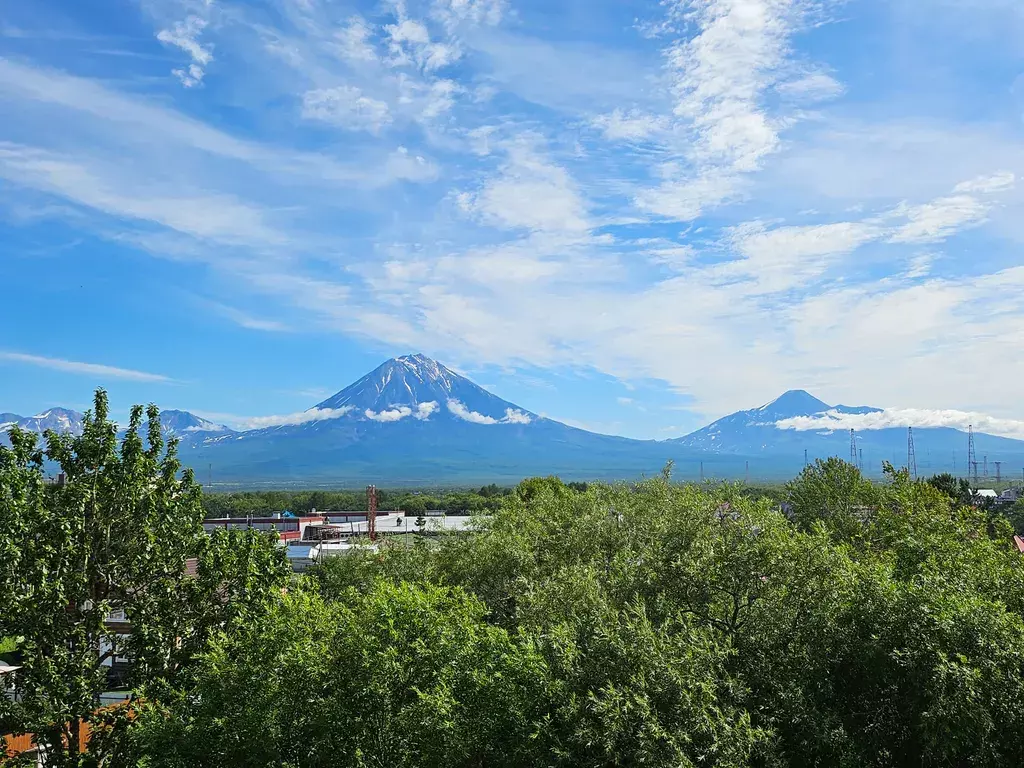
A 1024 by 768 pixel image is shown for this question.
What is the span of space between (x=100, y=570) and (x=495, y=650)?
8575mm

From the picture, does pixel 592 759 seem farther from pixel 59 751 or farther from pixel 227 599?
pixel 59 751

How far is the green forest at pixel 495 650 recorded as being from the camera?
12359 mm

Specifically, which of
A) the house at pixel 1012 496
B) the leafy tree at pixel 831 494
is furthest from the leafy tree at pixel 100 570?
the house at pixel 1012 496

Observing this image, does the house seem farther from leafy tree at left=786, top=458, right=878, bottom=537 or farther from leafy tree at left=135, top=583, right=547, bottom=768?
leafy tree at left=135, top=583, right=547, bottom=768

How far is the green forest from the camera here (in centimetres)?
1236

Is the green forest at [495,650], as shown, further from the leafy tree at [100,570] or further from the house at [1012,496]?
the house at [1012,496]

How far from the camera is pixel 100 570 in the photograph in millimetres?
15812

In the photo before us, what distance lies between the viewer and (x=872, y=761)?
13.1 metres

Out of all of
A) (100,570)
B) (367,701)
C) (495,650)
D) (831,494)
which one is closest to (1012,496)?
(831,494)

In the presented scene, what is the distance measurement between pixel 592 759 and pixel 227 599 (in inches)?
371

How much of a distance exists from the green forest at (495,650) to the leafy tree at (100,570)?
5 cm

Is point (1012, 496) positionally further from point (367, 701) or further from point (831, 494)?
point (367, 701)

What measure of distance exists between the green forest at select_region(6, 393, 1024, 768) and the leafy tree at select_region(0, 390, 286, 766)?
0.05 metres

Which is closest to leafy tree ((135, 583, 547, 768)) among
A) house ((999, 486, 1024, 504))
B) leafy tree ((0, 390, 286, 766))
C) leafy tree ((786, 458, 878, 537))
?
leafy tree ((0, 390, 286, 766))
